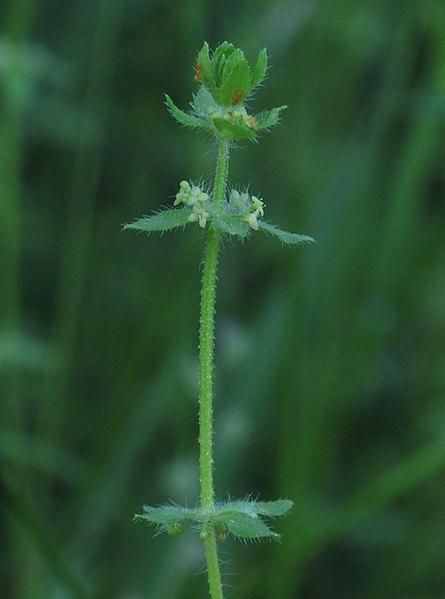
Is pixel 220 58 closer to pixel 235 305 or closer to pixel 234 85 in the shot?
pixel 234 85

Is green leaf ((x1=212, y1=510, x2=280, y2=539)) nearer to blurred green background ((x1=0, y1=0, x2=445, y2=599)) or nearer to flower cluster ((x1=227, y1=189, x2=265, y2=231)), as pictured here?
flower cluster ((x1=227, y1=189, x2=265, y2=231))

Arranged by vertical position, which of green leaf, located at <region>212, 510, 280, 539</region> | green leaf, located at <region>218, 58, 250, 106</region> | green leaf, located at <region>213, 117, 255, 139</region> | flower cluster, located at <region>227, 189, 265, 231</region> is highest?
green leaf, located at <region>218, 58, 250, 106</region>

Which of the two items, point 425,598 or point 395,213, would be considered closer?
point 425,598

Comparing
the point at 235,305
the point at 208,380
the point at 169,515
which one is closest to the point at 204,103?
the point at 208,380

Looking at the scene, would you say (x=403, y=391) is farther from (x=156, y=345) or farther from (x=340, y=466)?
(x=156, y=345)

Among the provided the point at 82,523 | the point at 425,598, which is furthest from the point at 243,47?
the point at 425,598

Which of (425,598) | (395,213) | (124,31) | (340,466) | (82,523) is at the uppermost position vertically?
(124,31)

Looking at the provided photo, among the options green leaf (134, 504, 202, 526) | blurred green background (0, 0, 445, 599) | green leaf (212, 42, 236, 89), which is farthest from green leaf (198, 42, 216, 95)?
blurred green background (0, 0, 445, 599)

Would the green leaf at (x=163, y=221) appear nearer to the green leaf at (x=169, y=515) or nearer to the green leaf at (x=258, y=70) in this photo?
the green leaf at (x=258, y=70)
